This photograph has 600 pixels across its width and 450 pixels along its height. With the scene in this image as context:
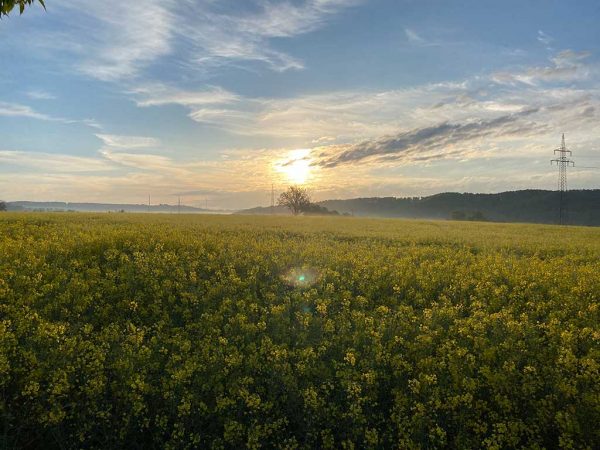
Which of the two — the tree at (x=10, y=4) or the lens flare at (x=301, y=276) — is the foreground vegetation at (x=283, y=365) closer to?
the lens flare at (x=301, y=276)

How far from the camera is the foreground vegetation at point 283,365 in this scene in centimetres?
607

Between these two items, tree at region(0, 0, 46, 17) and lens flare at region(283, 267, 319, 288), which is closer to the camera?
tree at region(0, 0, 46, 17)

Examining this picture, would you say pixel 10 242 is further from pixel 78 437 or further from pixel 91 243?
pixel 78 437

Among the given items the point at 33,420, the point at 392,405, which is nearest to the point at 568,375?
the point at 392,405

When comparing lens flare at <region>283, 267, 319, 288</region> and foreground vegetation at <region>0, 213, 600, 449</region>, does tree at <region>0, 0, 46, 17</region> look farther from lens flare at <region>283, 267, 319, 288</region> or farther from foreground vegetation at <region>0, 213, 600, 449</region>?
lens flare at <region>283, 267, 319, 288</region>

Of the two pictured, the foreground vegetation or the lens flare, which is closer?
the foreground vegetation

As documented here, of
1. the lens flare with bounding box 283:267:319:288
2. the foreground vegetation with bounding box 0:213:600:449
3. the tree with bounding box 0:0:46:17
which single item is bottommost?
the foreground vegetation with bounding box 0:213:600:449

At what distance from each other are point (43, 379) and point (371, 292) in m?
7.90

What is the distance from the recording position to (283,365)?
693 centimetres

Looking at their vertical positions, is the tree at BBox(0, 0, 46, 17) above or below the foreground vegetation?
above

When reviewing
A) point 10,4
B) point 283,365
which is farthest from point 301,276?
point 10,4

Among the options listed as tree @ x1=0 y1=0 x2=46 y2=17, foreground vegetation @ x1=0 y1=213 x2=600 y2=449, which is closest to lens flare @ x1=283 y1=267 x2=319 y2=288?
foreground vegetation @ x1=0 y1=213 x2=600 y2=449

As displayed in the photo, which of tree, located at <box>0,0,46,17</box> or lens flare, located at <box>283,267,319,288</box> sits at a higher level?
tree, located at <box>0,0,46,17</box>

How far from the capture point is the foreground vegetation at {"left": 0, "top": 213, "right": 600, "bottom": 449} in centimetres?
Answer: 607
